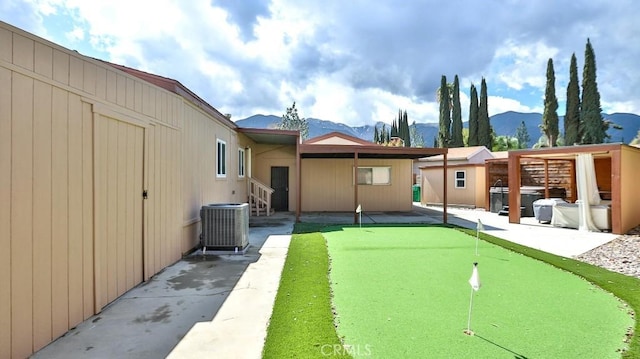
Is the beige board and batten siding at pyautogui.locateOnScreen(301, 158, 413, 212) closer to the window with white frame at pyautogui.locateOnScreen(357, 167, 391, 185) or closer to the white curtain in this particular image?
the window with white frame at pyautogui.locateOnScreen(357, 167, 391, 185)

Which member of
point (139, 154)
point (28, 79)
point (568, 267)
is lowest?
point (568, 267)

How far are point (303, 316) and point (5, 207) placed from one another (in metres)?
2.56

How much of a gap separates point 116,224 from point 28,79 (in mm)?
1830

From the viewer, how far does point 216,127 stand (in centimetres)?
812

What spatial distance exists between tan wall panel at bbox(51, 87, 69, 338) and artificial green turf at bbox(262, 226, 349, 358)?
6.10ft

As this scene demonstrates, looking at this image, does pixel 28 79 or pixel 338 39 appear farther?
pixel 338 39

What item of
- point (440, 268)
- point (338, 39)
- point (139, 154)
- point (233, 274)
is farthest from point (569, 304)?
point (338, 39)

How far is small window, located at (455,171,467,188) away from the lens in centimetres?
1585

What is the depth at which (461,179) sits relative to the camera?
631 inches

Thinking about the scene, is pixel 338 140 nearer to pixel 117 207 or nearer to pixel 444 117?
pixel 117 207

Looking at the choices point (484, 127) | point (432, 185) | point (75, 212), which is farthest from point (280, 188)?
point (484, 127)

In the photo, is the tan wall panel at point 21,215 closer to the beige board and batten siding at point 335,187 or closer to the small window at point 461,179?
the beige board and batten siding at point 335,187

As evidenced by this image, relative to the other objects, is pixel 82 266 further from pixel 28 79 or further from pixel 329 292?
pixel 329 292

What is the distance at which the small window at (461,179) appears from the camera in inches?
624
